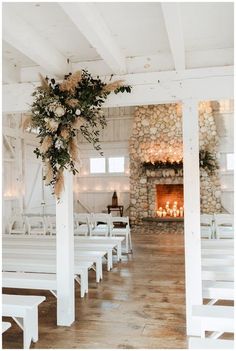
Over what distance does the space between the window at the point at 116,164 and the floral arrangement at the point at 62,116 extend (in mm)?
8860

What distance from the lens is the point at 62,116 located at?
3645 mm

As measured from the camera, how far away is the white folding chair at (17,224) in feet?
27.0

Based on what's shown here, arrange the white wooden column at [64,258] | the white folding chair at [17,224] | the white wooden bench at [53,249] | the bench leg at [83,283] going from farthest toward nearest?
the white folding chair at [17,224] < the white wooden bench at [53,249] < the bench leg at [83,283] < the white wooden column at [64,258]

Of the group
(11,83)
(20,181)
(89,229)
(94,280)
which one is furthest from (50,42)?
(20,181)

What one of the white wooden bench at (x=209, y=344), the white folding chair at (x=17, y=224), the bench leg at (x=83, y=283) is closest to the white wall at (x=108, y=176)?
the white folding chair at (x=17, y=224)

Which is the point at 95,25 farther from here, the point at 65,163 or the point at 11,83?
the point at 11,83

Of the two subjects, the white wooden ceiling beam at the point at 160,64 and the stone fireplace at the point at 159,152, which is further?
the stone fireplace at the point at 159,152

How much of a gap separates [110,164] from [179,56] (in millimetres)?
9485

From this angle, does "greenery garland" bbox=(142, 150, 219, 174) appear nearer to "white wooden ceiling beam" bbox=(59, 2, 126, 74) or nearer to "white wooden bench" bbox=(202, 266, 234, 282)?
"white wooden bench" bbox=(202, 266, 234, 282)

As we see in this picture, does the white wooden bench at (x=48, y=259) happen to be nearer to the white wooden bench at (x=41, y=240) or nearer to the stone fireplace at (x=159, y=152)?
the white wooden bench at (x=41, y=240)

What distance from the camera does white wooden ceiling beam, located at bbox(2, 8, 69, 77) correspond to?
9.67 ft

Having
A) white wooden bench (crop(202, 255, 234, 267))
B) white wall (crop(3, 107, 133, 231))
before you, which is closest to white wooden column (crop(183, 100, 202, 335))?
white wooden bench (crop(202, 255, 234, 267))

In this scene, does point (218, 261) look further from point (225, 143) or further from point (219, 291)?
point (225, 143)

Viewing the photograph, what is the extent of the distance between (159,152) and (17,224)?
17.0 ft
